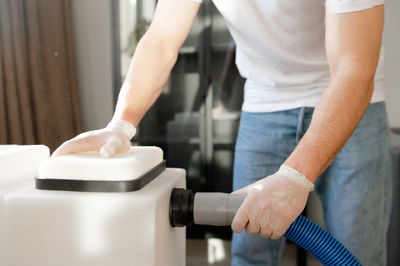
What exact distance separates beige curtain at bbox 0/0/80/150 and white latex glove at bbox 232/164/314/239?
215 centimetres

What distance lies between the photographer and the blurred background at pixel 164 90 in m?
2.39

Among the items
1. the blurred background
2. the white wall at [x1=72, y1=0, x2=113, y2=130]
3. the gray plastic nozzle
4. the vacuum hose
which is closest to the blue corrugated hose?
the vacuum hose

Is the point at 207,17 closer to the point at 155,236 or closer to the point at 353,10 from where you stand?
the point at 353,10

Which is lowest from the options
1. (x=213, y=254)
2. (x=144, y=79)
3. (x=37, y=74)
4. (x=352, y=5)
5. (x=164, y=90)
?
(x=213, y=254)

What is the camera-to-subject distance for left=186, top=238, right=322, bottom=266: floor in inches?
91.1

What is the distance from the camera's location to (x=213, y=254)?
2.48 metres

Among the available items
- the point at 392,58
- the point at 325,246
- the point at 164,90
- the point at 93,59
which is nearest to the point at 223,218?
the point at 325,246

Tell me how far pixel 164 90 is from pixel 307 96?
67.9 inches

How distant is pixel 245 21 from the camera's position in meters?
1.05

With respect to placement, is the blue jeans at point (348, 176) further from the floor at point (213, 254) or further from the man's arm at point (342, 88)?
the floor at point (213, 254)

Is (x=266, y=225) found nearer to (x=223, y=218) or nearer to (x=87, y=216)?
(x=223, y=218)

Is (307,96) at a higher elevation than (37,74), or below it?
higher

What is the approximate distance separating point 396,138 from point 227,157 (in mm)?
1147

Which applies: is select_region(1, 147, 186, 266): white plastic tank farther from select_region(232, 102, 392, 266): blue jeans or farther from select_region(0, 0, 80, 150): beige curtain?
select_region(0, 0, 80, 150): beige curtain
